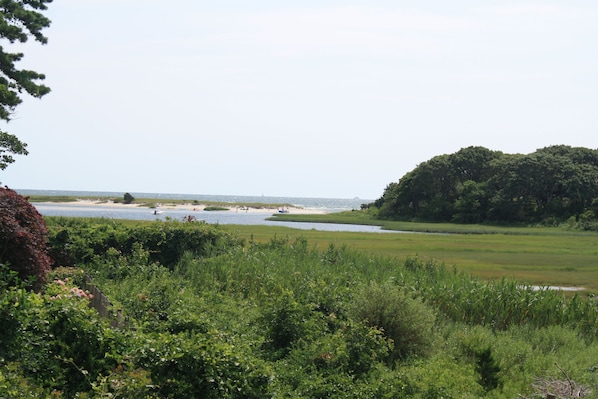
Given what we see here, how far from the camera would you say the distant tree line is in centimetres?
6731

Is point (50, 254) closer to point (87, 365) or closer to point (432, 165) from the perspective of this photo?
point (87, 365)

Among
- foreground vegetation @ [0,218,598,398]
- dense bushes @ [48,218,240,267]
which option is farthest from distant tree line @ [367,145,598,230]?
foreground vegetation @ [0,218,598,398]

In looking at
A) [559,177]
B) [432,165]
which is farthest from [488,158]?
[559,177]

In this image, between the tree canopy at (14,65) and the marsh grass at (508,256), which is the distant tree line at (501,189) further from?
the tree canopy at (14,65)

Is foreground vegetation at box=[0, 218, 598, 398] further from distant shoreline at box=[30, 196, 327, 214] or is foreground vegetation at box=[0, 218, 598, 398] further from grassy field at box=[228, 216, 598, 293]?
distant shoreline at box=[30, 196, 327, 214]

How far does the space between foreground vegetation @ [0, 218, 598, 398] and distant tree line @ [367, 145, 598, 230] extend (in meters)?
50.6

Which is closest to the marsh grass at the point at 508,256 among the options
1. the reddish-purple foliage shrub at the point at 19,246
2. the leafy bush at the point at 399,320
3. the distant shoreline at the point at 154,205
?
the leafy bush at the point at 399,320

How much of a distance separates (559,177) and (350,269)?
59867mm

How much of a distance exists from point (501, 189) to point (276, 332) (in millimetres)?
67011

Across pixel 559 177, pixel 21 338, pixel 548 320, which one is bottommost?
pixel 548 320

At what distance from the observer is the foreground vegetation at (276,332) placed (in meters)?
6.59

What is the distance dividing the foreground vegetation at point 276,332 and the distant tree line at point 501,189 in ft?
166

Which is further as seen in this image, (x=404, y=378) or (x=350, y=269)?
(x=350, y=269)

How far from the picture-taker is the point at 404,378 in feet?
26.4
